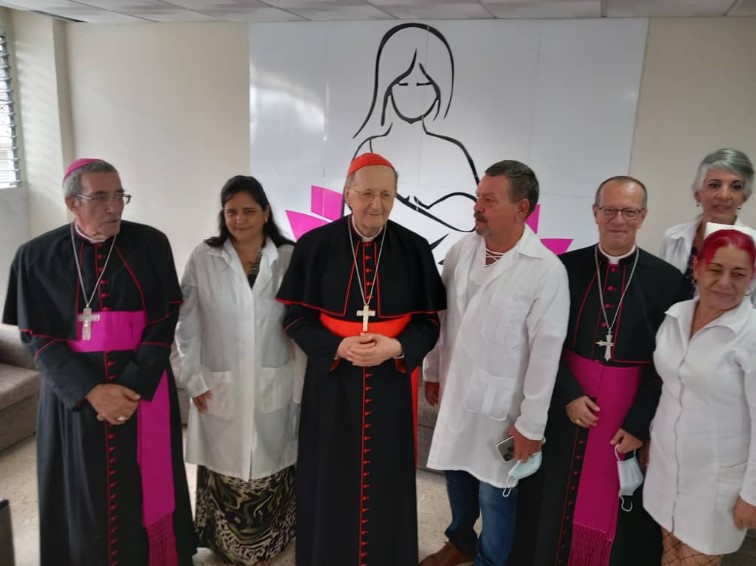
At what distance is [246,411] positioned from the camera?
239 centimetres

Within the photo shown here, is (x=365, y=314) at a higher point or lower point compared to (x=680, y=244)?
lower

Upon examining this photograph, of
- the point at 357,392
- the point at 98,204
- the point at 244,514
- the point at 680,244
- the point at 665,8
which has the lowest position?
the point at 244,514

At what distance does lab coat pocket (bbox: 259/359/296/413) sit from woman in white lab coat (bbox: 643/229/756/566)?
4.54ft

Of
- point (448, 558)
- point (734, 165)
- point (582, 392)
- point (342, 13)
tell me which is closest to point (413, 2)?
point (342, 13)

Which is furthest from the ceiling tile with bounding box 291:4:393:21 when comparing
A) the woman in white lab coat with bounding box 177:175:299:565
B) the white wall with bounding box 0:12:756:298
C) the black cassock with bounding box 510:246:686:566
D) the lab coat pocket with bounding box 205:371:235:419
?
the lab coat pocket with bounding box 205:371:235:419

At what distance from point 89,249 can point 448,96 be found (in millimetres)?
2528

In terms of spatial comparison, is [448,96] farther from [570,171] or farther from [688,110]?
[688,110]

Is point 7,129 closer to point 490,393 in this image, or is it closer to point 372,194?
point 372,194

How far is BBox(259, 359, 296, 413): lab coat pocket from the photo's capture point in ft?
7.80

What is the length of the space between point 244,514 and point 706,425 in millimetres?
1814

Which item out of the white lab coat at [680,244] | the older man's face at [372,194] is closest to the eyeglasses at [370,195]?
the older man's face at [372,194]

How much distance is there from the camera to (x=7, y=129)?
4.76 m

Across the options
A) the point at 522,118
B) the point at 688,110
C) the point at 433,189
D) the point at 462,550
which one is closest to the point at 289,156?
the point at 433,189

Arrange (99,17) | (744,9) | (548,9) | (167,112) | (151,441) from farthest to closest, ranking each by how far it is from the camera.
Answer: (167,112)
(99,17)
(548,9)
(744,9)
(151,441)
